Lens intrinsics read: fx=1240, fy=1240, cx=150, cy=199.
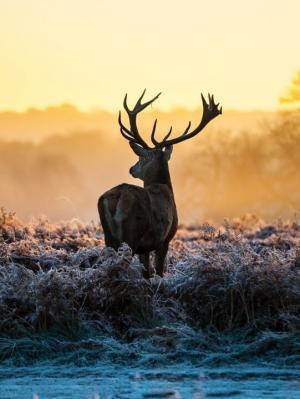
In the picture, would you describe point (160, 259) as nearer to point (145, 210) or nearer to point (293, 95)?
point (145, 210)

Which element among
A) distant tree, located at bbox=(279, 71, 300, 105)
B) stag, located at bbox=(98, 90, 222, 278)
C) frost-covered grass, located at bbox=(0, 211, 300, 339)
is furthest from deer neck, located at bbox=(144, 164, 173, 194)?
distant tree, located at bbox=(279, 71, 300, 105)

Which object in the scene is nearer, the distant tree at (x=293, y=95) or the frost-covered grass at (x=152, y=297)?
the frost-covered grass at (x=152, y=297)

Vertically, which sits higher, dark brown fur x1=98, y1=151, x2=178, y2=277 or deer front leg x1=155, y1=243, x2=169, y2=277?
dark brown fur x1=98, y1=151, x2=178, y2=277

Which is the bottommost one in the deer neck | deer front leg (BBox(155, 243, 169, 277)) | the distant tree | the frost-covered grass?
the frost-covered grass

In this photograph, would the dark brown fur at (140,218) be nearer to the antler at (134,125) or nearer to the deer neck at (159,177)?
the deer neck at (159,177)

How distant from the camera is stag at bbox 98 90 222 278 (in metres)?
14.7

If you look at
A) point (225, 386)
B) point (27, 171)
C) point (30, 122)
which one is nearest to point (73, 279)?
point (225, 386)

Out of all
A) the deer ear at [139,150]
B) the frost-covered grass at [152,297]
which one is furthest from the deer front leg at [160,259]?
the deer ear at [139,150]

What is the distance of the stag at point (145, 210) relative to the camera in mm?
14719

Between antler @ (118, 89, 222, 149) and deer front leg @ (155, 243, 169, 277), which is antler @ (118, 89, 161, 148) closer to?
antler @ (118, 89, 222, 149)

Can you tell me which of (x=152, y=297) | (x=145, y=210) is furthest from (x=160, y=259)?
(x=152, y=297)

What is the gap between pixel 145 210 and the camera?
592 inches

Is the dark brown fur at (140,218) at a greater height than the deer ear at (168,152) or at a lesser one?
lesser

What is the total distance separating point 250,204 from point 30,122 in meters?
54.6
